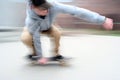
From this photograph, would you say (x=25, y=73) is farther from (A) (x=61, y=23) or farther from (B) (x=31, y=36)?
(A) (x=61, y=23)

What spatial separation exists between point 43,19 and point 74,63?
2.16 ft

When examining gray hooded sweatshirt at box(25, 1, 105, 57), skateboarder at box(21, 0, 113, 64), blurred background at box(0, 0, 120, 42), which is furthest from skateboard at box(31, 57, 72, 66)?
blurred background at box(0, 0, 120, 42)

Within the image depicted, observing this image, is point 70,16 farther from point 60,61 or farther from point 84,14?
point 84,14

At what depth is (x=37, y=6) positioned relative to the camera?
3.65 m

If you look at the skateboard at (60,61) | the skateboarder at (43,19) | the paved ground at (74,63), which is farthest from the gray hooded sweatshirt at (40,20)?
the paved ground at (74,63)

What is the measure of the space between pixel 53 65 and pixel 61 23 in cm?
335

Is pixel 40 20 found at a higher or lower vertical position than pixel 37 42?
higher

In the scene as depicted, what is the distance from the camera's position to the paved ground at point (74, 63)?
3.67 metres

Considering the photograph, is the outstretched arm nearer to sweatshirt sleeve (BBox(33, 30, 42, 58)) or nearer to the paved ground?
sweatshirt sleeve (BBox(33, 30, 42, 58))

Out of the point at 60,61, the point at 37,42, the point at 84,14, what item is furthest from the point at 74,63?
the point at 84,14

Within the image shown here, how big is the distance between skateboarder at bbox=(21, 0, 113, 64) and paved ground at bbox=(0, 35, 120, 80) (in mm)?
206

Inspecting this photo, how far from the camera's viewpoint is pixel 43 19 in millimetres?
3824

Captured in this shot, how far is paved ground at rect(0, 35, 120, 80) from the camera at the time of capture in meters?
3.67

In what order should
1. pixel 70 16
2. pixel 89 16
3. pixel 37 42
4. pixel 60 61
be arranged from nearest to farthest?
pixel 89 16 < pixel 37 42 < pixel 60 61 < pixel 70 16
